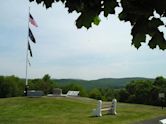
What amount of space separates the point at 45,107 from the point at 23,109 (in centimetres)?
163

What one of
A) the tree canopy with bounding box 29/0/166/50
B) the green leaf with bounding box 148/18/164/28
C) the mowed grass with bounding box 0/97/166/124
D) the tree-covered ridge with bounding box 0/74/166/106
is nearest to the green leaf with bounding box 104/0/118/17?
the tree canopy with bounding box 29/0/166/50

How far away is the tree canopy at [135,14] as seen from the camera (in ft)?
11.6

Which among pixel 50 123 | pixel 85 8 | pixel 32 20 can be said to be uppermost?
pixel 32 20

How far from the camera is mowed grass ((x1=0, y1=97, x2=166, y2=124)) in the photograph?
24.1 meters

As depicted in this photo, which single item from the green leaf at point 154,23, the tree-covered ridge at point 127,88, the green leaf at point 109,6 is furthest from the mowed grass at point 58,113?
the tree-covered ridge at point 127,88

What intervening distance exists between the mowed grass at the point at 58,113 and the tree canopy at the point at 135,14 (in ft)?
62.9

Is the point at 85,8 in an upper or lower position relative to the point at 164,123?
upper

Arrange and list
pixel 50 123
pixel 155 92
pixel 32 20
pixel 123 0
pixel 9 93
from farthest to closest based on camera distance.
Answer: pixel 9 93
pixel 155 92
pixel 32 20
pixel 50 123
pixel 123 0

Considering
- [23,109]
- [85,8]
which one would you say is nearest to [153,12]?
[85,8]

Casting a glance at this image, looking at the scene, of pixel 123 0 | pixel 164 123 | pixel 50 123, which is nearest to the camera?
pixel 123 0

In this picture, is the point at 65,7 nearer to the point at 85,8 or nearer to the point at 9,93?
the point at 85,8

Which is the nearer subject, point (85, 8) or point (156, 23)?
point (156, 23)

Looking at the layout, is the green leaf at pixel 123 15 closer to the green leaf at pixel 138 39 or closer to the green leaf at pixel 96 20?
the green leaf at pixel 138 39

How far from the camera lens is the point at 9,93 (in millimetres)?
80250
